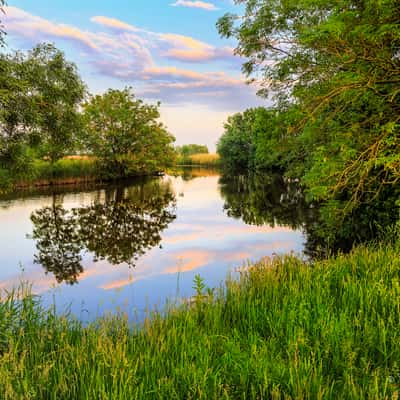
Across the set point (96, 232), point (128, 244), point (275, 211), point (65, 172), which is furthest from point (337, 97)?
point (65, 172)

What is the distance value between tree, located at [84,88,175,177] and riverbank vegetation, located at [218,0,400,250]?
34036mm

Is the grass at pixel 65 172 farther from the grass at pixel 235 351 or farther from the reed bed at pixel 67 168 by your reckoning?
the grass at pixel 235 351

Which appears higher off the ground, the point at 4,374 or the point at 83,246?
the point at 4,374

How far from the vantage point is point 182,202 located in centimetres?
3108

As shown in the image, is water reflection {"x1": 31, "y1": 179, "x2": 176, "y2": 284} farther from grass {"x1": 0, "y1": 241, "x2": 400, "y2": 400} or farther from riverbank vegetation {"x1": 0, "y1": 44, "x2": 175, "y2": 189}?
grass {"x1": 0, "y1": 241, "x2": 400, "y2": 400}

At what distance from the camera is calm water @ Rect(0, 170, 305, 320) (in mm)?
10539

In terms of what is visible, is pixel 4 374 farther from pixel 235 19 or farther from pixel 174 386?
pixel 235 19

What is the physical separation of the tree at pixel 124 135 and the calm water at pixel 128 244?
18.8 meters

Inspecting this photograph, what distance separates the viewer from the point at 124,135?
1980 inches

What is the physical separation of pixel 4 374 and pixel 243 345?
2.82m

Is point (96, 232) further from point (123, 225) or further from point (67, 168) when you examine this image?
point (67, 168)

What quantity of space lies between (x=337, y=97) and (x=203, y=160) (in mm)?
104001

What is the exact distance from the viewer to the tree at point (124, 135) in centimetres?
4819

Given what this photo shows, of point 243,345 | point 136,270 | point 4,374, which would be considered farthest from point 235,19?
point 4,374
